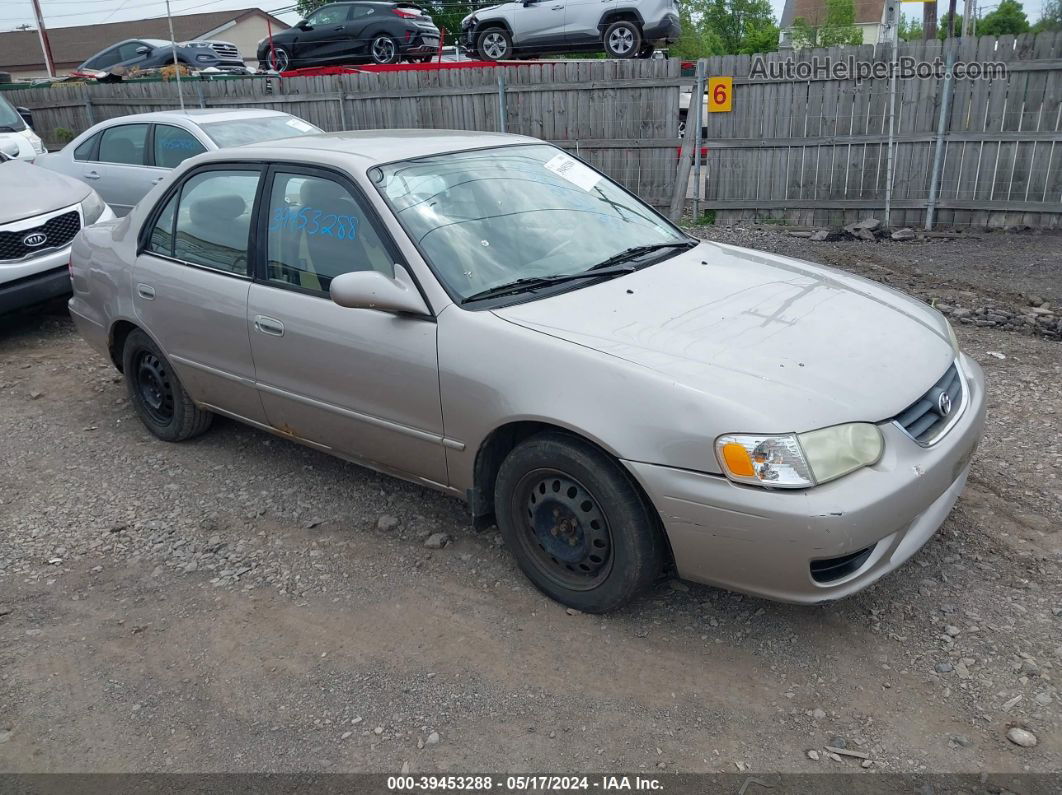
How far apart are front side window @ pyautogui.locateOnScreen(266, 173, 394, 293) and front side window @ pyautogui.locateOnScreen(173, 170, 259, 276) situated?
0.22 meters

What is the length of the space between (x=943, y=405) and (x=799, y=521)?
2.94 feet

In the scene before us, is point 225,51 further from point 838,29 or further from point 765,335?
point 838,29

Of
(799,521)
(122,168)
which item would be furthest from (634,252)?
(122,168)

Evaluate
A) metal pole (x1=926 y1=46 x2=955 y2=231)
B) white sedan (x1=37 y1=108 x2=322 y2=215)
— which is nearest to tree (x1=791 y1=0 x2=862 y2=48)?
metal pole (x1=926 y1=46 x2=955 y2=231)

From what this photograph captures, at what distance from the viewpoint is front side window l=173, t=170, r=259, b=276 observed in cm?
409

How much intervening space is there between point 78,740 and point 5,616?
0.98 metres

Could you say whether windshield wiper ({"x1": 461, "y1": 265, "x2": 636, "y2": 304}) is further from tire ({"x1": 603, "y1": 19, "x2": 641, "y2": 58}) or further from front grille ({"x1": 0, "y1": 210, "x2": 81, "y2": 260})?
tire ({"x1": 603, "y1": 19, "x2": 641, "y2": 58})

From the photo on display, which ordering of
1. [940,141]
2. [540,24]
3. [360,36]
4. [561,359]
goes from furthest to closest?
1. [360,36]
2. [540,24]
3. [940,141]
4. [561,359]

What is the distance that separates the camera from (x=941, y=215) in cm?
1013

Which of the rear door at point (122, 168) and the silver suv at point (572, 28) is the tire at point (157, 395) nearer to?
the rear door at point (122, 168)

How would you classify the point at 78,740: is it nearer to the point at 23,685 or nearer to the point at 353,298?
the point at 23,685

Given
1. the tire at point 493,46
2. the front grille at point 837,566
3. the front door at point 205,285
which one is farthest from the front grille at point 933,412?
the tire at point 493,46

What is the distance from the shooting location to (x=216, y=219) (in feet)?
14.0

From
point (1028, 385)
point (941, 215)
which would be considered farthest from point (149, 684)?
point (941, 215)
